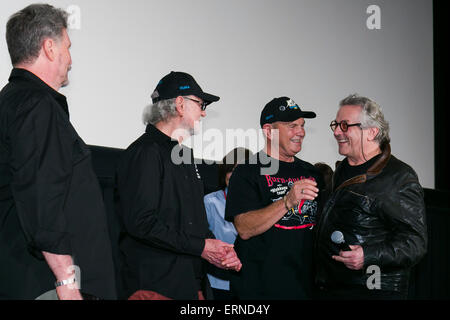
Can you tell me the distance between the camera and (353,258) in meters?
1.95

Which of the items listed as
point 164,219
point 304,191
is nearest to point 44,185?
point 164,219

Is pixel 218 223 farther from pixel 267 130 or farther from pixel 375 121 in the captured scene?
pixel 375 121

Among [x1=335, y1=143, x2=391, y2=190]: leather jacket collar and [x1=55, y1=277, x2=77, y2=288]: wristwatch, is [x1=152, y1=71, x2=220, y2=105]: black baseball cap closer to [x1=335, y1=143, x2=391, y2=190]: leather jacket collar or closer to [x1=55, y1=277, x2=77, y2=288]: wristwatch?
[x1=335, y1=143, x2=391, y2=190]: leather jacket collar

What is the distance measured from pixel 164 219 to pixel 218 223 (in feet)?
3.54

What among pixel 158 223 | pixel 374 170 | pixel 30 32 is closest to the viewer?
pixel 30 32

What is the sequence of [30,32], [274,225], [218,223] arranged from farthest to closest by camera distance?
[218,223] < [274,225] < [30,32]

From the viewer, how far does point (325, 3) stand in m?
3.98

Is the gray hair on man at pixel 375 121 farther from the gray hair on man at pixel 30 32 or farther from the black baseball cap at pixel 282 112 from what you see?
the gray hair on man at pixel 30 32

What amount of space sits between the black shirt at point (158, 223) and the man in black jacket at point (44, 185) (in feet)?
0.91

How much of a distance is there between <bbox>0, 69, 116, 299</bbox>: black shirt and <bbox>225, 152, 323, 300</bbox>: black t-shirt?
34.8 inches

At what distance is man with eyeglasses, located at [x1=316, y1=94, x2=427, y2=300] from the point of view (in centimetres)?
195

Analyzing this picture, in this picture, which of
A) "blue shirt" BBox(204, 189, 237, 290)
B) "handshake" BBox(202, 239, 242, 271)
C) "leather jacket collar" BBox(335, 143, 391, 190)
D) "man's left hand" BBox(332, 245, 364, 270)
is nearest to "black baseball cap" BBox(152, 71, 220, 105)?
"handshake" BBox(202, 239, 242, 271)

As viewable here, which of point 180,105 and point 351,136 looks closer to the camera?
point 180,105

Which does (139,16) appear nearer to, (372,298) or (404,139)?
(372,298)
